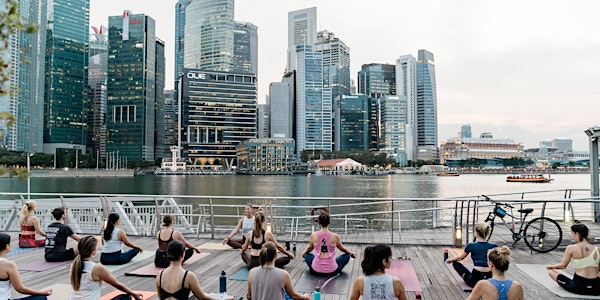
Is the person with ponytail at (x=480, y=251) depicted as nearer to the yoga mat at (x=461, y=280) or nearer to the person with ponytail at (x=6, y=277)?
the yoga mat at (x=461, y=280)

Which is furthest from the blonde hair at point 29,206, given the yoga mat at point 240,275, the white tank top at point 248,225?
the yoga mat at point 240,275

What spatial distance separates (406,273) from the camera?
8.34m

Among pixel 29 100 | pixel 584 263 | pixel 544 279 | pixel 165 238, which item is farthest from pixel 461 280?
pixel 29 100

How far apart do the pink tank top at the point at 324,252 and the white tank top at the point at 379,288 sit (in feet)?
9.72

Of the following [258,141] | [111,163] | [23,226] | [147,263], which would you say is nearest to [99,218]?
[23,226]

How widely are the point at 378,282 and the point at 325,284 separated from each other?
308 cm

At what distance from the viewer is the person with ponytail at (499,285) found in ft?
15.0

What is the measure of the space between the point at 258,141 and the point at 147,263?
18834 cm

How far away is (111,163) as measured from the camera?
625ft

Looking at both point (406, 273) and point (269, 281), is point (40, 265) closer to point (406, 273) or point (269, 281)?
point (269, 281)

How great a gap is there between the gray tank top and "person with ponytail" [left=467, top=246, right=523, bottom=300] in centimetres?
246

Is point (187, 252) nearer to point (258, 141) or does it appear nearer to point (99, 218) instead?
point (99, 218)

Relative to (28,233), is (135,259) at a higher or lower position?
lower

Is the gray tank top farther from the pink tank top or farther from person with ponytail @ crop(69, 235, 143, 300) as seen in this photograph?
the pink tank top
